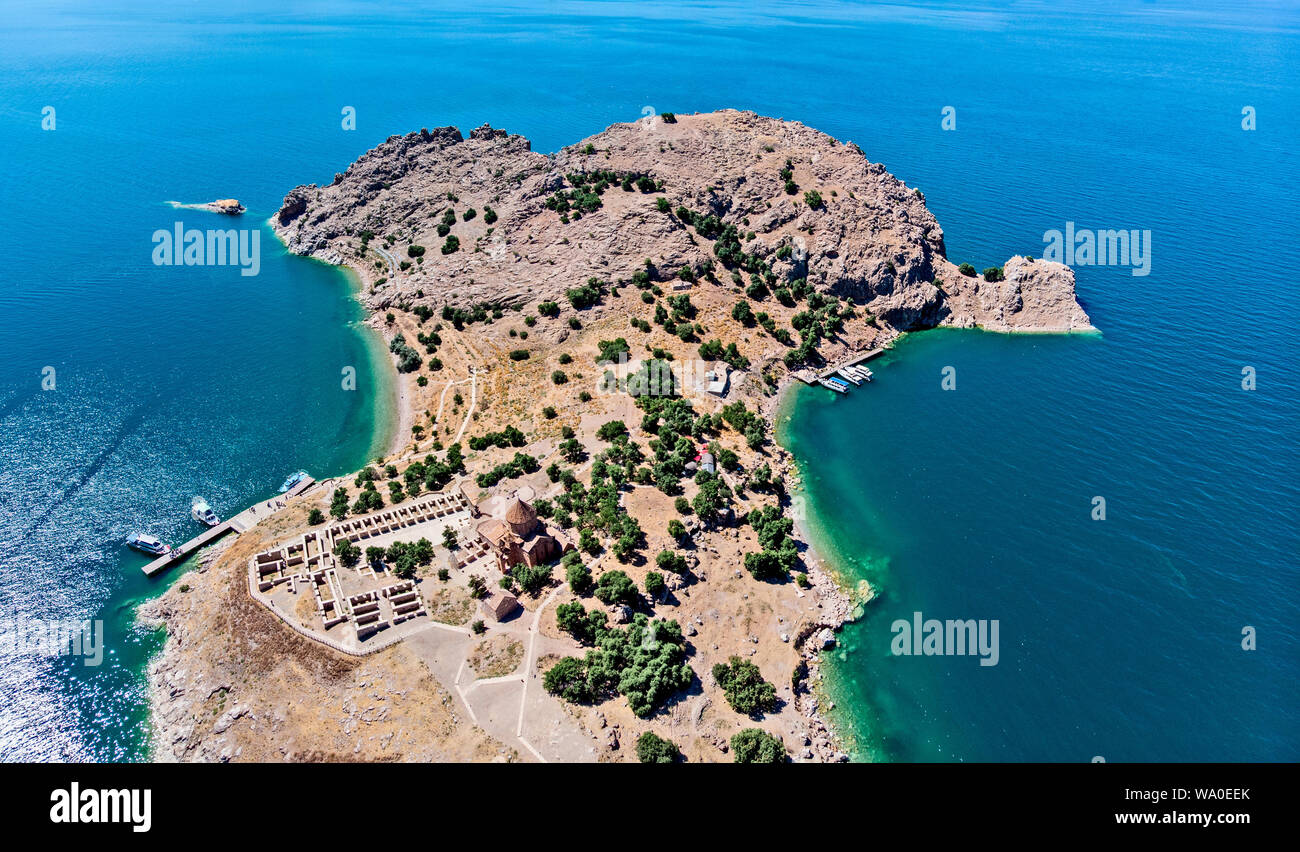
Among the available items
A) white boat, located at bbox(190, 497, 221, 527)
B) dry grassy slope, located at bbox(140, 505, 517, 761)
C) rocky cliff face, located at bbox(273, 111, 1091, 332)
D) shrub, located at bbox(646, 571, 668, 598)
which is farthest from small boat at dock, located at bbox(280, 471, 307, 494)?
shrub, located at bbox(646, 571, 668, 598)

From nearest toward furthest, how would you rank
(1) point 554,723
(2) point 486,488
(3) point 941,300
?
(1) point 554,723
(2) point 486,488
(3) point 941,300

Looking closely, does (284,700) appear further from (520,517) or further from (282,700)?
(520,517)

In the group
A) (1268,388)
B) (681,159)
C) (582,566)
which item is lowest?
(582,566)

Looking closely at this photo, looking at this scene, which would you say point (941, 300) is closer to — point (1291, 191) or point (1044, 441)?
point (1044, 441)

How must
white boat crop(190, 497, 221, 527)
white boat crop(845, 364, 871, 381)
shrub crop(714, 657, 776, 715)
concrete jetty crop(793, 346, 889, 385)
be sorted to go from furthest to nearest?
white boat crop(845, 364, 871, 381) → concrete jetty crop(793, 346, 889, 385) → white boat crop(190, 497, 221, 527) → shrub crop(714, 657, 776, 715)

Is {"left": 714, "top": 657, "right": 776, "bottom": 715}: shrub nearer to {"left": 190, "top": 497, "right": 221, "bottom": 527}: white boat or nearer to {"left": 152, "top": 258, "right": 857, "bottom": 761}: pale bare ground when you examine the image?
{"left": 152, "top": 258, "right": 857, "bottom": 761}: pale bare ground

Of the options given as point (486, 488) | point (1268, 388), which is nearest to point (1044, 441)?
point (1268, 388)

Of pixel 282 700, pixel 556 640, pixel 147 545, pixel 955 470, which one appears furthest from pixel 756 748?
pixel 147 545
